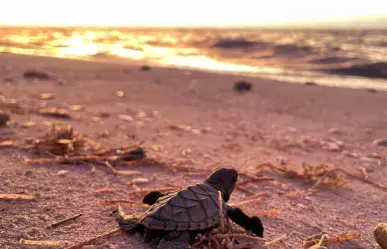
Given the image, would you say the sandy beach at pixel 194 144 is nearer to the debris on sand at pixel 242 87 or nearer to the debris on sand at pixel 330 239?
the debris on sand at pixel 330 239

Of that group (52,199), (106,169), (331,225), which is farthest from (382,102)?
(52,199)

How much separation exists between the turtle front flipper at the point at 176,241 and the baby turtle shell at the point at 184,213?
1.3 inches

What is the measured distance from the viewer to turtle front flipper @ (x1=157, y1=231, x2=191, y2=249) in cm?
199

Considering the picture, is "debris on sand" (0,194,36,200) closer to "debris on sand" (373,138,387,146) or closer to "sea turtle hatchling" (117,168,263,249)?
"sea turtle hatchling" (117,168,263,249)

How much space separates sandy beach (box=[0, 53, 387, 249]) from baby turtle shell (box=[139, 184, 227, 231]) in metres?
0.24

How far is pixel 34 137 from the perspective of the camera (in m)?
4.10

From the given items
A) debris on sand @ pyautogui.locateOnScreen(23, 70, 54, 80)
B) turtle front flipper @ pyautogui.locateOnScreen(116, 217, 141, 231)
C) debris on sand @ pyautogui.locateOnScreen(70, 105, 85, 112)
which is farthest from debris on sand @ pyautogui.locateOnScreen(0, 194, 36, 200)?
debris on sand @ pyautogui.locateOnScreen(23, 70, 54, 80)

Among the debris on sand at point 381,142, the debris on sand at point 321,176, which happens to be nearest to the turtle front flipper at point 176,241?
the debris on sand at point 321,176

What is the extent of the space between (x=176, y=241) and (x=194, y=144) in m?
2.94

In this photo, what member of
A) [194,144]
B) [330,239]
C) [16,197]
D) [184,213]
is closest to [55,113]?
[194,144]

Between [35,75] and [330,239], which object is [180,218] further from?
[35,75]

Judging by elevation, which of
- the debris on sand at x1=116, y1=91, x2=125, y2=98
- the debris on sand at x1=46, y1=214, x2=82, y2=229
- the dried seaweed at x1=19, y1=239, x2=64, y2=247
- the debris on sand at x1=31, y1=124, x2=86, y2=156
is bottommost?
the debris on sand at x1=116, y1=91, x2=125, y2=98

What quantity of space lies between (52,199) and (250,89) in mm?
7084

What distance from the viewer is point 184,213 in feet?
6.86
